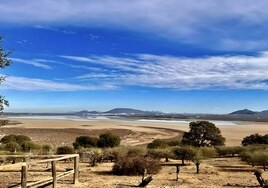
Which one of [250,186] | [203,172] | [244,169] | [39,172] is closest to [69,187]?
[39,172]

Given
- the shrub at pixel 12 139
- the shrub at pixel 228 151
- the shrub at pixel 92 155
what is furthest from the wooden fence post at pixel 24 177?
the shrub at pixel 12 139

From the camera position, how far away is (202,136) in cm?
3775

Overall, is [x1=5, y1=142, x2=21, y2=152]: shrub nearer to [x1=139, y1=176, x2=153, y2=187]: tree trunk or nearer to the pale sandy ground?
[x1=139, y1=176, x2=153, y2=187]: tree trunk

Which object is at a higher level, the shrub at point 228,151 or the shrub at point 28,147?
the shrub at point 28,147

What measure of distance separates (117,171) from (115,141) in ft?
52.9

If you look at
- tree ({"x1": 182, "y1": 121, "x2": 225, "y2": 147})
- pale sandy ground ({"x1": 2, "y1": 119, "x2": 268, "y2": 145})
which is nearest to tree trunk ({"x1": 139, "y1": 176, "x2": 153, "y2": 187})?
tree ({"x1": 182, "y1": 121, "x2": 225, "y2": 147})

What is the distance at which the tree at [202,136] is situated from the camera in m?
37.5

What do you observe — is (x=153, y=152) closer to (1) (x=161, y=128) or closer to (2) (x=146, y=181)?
(2) (x=146, y=181)

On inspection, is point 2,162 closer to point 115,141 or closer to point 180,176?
point 180,176

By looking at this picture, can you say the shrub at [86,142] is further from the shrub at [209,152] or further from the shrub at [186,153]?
the shrub at [186,153]

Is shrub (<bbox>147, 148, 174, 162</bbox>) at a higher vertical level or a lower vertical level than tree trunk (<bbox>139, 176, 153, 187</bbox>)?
higher

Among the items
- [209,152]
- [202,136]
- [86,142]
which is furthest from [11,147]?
[202,136]

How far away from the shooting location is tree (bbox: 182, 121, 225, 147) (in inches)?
1476

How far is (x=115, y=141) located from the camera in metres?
37.1
